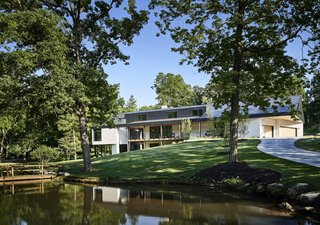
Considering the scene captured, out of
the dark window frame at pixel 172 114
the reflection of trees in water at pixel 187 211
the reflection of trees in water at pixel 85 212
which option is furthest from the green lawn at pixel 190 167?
the dark window frame at pixel 172 114

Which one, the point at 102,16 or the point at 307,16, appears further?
the point at 102,16

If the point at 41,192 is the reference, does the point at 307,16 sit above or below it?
above

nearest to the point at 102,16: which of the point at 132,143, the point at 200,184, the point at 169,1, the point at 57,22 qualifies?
the point at 57,22

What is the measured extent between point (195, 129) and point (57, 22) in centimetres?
3113

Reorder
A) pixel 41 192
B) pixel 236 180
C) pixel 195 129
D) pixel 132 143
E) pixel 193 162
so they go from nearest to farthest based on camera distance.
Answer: pixel 236 180 < pixel 41 192 < pixel 193 162 < pixel 195 129 < pixel 132 143

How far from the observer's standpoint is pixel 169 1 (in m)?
18.5

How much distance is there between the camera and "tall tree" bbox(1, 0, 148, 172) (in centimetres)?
2367

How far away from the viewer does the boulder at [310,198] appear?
37.1ft

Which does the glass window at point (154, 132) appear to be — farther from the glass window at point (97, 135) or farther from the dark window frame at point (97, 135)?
the glass window at point (97, 135)

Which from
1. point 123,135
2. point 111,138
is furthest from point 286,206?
point 111,138

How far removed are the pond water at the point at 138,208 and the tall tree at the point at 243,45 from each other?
5.00m

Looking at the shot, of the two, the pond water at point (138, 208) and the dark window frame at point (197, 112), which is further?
the dark window frame at point (197, 112)

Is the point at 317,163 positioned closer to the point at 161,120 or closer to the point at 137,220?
the point at 137,220

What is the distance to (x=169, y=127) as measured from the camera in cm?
5256
